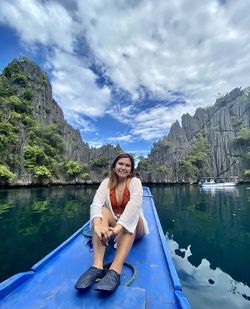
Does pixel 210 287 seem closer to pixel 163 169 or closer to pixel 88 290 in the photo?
pixel 88 290

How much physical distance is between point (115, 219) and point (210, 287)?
8.97 feet

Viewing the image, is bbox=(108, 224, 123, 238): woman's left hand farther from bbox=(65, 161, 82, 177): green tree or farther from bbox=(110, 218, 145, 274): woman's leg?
bbox=(65, 161, 82, 177): green tree

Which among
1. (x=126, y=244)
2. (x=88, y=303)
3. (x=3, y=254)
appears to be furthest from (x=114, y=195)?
(x=3, y=254)

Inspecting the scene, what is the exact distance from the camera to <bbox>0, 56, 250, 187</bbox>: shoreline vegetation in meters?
29.2

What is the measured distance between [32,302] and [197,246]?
5.36m

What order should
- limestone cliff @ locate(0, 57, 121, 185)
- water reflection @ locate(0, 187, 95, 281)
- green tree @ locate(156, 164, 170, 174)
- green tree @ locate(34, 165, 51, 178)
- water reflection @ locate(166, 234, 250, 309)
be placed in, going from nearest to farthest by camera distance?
water reflection @ locate(166, 234, 250, 309), water reflection @ locate(0, 187, 95, 281), limestone cliff @ locate(0, 57, 121, 185), green tree @ locate(34, 165, 51, 178), green tree @ locate(156, 164, 170, 174)

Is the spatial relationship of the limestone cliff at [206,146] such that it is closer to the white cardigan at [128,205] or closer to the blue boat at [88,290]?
the white cardigan at [128,205]

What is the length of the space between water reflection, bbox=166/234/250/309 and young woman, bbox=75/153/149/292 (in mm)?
1705

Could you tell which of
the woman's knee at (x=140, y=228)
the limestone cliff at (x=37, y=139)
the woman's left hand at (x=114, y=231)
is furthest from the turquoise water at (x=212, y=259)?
the limestone cliff at (x=37, y=139)

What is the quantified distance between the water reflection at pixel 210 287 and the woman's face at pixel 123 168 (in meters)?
2.51

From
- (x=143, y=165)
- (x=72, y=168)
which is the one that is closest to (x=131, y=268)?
(x=72, y=168)

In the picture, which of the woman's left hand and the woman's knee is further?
the woman's knee

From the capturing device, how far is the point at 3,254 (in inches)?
189

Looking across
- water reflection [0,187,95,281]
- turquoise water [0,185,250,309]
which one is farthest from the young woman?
water reflection [0,187,95,281]
